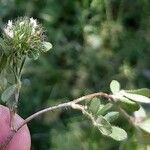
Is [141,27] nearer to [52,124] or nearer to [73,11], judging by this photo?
[73,11]

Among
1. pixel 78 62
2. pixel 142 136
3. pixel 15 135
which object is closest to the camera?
pixel 15 135

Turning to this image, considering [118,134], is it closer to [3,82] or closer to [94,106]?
[94,106]

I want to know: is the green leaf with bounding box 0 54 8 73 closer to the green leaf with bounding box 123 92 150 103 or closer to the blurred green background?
the green leaf with bounding box 123 92 150 103

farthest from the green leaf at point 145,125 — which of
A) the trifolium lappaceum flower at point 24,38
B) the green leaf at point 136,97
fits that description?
the trifolium lappaceum flower at point 24,38

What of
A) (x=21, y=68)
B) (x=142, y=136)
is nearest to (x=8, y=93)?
(x=21, y=68)

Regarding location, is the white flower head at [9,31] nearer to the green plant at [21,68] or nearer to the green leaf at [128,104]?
the green plant at [21,68]

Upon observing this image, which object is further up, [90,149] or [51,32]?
[51,32]

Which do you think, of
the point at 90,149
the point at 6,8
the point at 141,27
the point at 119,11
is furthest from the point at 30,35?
the point at 141,27
